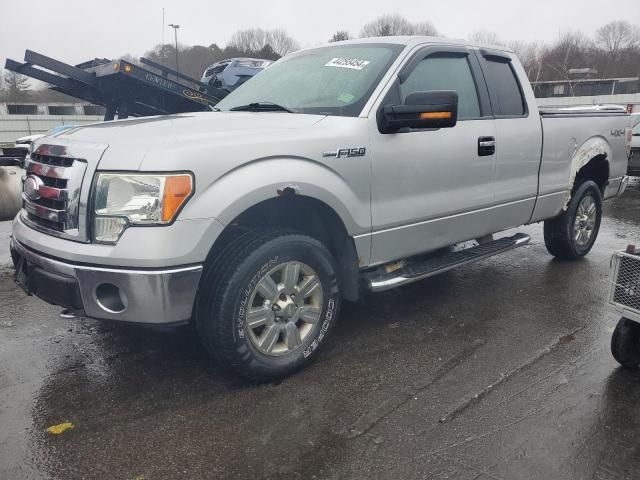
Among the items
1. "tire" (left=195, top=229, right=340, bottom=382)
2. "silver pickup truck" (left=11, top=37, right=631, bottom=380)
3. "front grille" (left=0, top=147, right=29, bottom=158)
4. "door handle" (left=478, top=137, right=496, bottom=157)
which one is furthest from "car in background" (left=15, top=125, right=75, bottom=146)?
"door handle" (left=478, top=137, right=496, bottom=157)

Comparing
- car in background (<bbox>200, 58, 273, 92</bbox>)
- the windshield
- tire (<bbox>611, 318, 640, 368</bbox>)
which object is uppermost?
car in background (<bbox>200, 58, 273, 92</bbox>)

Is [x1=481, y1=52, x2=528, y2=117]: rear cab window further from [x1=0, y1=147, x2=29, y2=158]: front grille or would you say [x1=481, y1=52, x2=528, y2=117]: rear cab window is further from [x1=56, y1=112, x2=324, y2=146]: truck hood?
[x1=0, y1=147, x2=29, y2=158]: front grille

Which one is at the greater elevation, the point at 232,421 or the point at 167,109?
the point at 167,109

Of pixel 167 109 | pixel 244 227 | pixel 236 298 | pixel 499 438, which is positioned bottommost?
pixel 499 438

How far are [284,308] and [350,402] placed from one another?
2.06ft

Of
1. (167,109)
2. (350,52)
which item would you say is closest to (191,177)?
(350,52)

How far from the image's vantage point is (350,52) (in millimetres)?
3941

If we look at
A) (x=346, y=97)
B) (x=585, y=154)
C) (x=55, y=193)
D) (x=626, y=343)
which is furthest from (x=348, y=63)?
(x=585, y=154)

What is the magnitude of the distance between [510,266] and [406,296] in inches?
60.9

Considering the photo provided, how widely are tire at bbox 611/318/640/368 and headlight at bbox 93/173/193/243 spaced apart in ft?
8.48

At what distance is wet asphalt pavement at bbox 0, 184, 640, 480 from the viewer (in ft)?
7.92

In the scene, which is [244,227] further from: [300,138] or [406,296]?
[406,296]

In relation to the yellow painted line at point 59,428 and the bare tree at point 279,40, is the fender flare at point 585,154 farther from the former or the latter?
the bare tree at point 279,40

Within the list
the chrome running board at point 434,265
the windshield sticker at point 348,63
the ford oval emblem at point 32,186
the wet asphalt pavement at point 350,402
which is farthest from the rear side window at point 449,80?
the ford oval emblem at point 32,186
